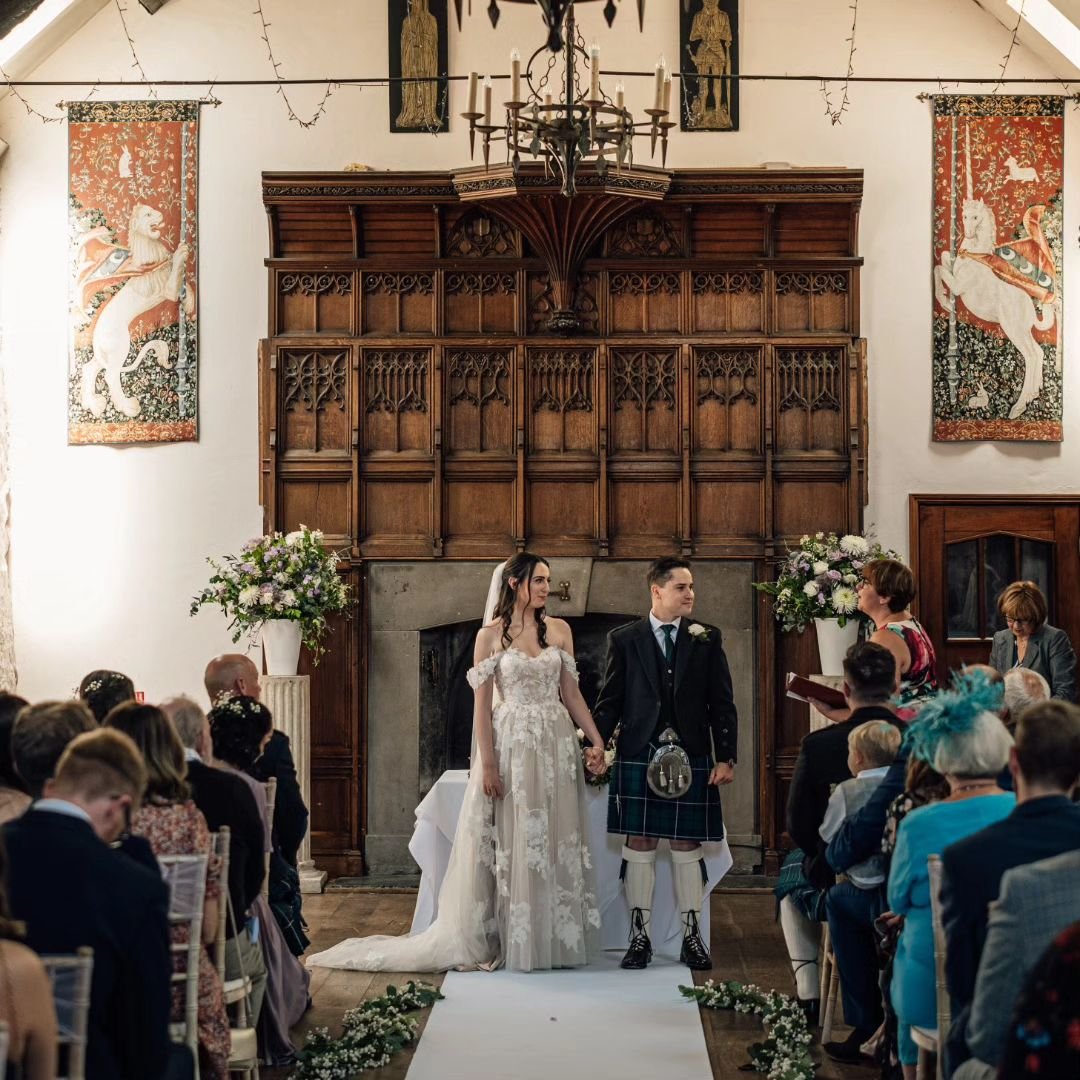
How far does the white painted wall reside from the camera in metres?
10.1

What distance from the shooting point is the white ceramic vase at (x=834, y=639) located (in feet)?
30.5

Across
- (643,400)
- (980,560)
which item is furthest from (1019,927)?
(980,560)

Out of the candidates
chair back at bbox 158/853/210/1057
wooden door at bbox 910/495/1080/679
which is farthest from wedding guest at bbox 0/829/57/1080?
wooden door at bbox 910/495/1080/679

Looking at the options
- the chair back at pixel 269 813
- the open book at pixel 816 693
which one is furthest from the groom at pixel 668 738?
the chair back at pixel 269 813

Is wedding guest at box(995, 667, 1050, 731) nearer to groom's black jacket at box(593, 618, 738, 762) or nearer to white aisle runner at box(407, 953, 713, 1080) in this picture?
groom's black jacket at box(593, 618, 738, 762)

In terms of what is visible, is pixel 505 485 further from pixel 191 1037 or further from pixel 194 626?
pixel 191 1037

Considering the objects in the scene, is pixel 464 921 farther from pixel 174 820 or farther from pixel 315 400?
pixel 315 400

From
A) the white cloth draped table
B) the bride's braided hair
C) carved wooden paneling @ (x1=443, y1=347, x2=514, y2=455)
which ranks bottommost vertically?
the white cloth draped table

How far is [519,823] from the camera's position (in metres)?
7.02

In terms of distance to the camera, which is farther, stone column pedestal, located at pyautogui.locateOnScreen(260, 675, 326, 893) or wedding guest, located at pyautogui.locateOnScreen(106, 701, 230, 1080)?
stone column pedestal, located at pyautogui.locateOnScreen(260, 675, 326, 893)

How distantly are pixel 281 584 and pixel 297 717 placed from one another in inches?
32.1

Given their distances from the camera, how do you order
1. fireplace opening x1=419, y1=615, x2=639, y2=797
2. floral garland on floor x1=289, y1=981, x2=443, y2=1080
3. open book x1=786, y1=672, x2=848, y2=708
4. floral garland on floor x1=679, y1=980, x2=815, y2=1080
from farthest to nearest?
1. fireplace opening x1=419, y1=615, x2=639, y2=797
2. open book x1=786, y1=672, x2=848, y2=708
3. floral garland on floor x1=289, y1=981, x2=443, y2=1080
4. floral garland on floor x1=679, y1=980, x2=815, y2=1080

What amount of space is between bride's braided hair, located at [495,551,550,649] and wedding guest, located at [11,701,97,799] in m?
3.29

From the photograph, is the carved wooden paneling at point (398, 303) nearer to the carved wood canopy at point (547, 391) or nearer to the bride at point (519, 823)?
the carved wood canopy at point (547, 391)
